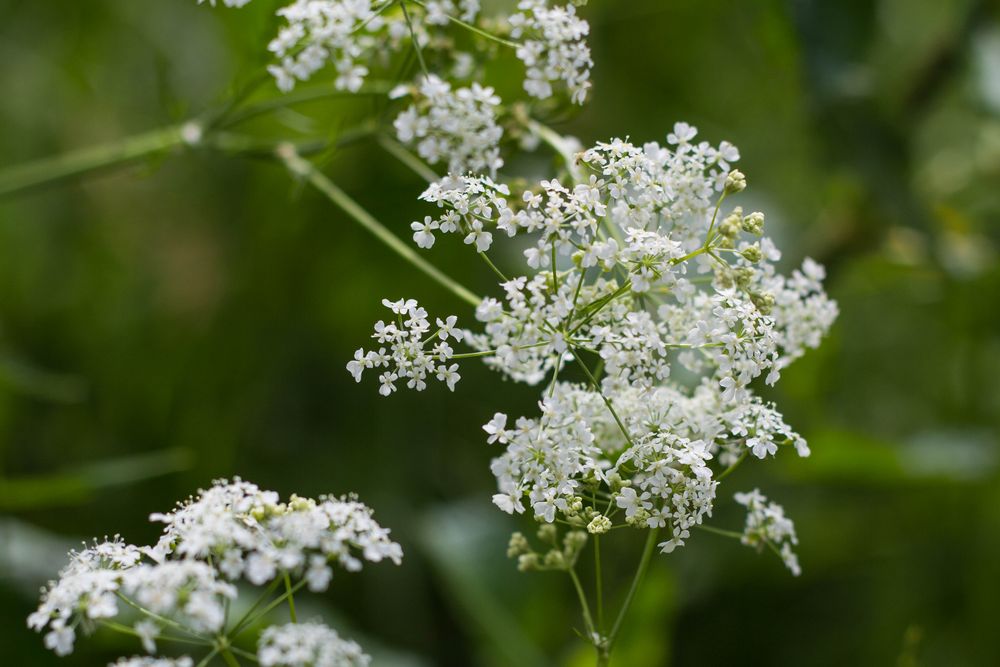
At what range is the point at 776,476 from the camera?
219 centimetres

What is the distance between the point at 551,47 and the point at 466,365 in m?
1.35

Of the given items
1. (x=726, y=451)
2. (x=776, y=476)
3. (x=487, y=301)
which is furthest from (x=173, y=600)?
(x=776, y=476)

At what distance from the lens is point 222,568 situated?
30.1 inches

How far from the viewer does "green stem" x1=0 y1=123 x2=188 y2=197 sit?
1.37 metres

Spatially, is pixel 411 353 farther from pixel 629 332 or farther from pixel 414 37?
pixel 414 37

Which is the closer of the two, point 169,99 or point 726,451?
point 726,451

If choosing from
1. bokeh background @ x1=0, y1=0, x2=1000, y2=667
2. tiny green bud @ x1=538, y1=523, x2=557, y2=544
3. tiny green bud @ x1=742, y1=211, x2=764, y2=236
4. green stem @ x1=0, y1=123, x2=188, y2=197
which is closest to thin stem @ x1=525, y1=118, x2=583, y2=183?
tiny green bud @ x1=742, y1=211, x2=764, y2=236

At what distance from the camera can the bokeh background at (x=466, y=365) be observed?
1.89m

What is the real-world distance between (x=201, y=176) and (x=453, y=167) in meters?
1.84

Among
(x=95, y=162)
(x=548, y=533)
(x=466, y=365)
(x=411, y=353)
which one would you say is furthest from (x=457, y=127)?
(x=466, y=365)

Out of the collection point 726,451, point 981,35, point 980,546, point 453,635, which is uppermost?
point 981,35

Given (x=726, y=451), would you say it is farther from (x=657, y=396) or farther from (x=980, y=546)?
(x=980, y=546)

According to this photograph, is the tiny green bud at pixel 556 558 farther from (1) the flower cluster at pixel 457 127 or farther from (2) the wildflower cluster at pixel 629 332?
(1) the flower cluster at pixel 457 127

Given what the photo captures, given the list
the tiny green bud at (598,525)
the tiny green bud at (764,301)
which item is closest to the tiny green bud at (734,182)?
the tiny green bud at (764,301)
